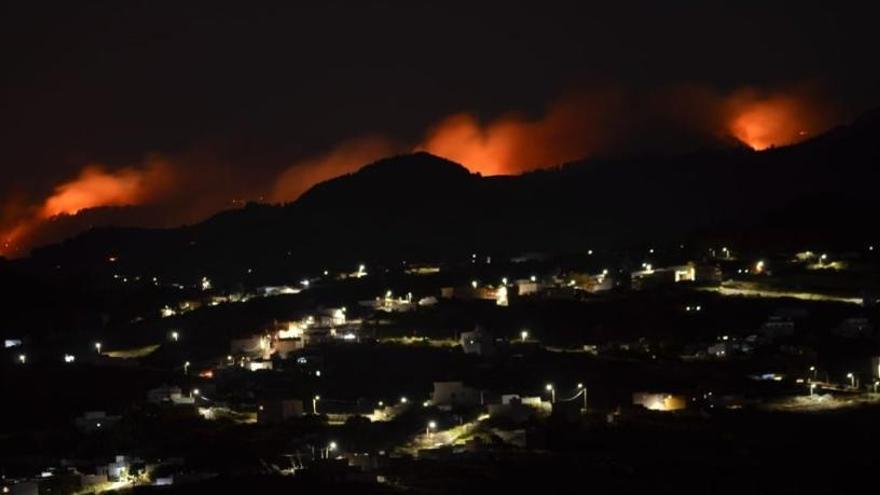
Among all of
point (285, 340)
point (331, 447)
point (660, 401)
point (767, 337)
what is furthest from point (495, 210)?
point (331, 447)

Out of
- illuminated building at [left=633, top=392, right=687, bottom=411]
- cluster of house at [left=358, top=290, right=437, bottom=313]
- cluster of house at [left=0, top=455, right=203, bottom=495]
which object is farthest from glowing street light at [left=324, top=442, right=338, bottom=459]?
cluster of house at [left=358, top=290, right=437, bottom=313]

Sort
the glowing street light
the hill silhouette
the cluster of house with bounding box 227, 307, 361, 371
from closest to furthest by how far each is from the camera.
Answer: the glowing street light
the cluster of house with bounding box 227, 307, 361, 371
the hill silhouette

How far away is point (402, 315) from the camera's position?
3447 centimetres

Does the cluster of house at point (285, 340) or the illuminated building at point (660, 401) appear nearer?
the illuminated building at point (660, 401)

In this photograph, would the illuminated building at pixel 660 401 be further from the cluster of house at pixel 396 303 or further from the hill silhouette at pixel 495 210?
the hill silhouette at pixel 495 210

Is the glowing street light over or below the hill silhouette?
below

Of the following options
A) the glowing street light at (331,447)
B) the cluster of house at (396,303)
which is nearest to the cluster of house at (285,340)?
the cluster of house at (396,303)

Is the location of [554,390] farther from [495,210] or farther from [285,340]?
[495,210]

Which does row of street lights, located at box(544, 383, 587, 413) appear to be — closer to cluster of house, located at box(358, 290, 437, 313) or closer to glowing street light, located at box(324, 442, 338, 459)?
glowing street light, located at box(324, 442, 338, 459)

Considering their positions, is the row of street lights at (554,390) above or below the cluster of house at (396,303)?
below

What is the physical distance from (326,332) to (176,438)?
11.0 metres

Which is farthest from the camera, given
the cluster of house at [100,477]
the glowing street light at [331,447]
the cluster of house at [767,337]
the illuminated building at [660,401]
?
the cluster of house at [767,337]

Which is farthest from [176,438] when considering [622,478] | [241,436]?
[622,478]

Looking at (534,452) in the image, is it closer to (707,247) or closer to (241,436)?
(241,436)
